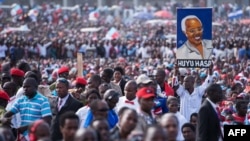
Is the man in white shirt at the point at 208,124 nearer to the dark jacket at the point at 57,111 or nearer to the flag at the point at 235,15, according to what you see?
the dark jacket at the point at 57,111

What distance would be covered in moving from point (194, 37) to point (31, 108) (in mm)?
4976

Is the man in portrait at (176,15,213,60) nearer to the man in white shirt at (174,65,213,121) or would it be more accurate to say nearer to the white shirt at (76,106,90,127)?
the man in white shirt at (174,65,213,121)

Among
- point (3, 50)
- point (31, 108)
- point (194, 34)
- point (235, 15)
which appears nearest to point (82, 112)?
→ point (31, 108)

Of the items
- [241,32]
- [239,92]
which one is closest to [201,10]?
[239,92]

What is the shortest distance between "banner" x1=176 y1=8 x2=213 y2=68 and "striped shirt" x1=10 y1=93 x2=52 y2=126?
451 cm

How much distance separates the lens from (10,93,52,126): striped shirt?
14094 mm

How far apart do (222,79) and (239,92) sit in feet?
18.8

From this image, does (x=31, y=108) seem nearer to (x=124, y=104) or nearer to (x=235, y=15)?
(x=124, y=104)

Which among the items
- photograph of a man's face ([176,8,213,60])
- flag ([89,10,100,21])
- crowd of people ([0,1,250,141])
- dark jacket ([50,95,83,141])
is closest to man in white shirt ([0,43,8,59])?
crowd of people ([0,1,250,141])

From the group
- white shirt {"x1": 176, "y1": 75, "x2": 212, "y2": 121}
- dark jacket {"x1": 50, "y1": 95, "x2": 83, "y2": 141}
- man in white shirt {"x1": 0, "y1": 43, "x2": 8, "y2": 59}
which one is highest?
dark jacket {"x1": 50, "y1": 95, "x2": 83, "y2": 141}

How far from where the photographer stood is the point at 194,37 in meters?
18.4

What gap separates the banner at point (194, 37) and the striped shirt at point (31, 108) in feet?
14.8

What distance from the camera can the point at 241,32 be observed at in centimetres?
→ 5153

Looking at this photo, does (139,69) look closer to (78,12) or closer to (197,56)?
(197,56)
